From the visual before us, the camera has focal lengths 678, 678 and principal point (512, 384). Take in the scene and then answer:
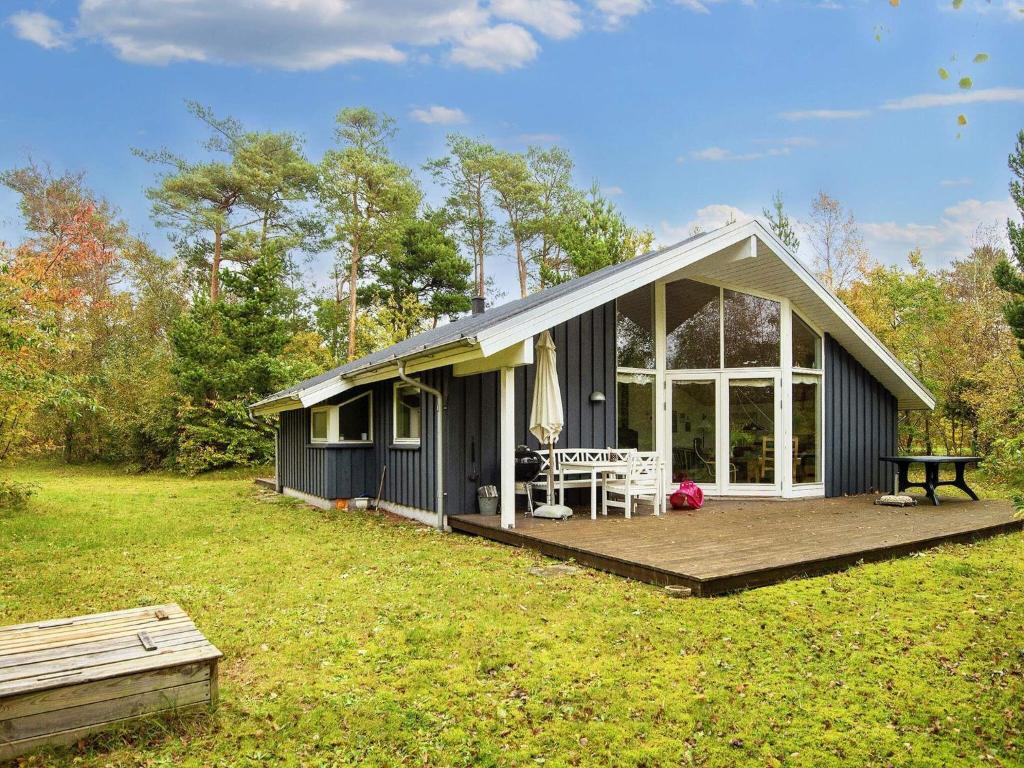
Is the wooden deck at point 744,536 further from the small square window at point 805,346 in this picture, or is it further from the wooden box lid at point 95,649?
the wooden box lid at point 95,649

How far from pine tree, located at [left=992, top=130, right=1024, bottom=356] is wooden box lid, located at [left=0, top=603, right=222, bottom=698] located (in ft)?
46.3

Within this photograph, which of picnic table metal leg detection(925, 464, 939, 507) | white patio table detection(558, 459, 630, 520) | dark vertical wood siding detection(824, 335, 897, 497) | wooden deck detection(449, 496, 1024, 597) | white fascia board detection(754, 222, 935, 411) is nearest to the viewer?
wooden deck detection(449, 496, 1024, 597)

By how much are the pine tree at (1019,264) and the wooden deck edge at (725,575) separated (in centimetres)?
668

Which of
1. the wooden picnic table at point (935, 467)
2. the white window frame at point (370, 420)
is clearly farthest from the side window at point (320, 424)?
the wooden picnic table at point (935, 467)

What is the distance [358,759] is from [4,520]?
839cm

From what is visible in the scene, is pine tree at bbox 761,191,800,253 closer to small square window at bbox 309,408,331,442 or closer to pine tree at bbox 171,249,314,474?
pine tree at bbox 171,249,314,474

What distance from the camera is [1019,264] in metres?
13.0

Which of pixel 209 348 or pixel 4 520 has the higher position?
pixel 209 348

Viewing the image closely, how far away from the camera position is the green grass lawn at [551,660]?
2836 mm

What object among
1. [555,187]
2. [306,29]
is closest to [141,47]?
[306,29]

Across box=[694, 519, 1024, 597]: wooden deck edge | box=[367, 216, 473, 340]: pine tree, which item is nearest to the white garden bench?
box=[694, 519, 1024, 597]: wooden deck edge

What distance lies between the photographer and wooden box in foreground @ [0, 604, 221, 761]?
268 cm

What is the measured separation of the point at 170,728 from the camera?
293 cm

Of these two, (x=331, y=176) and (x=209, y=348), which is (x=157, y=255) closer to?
(x=331, y=176)
